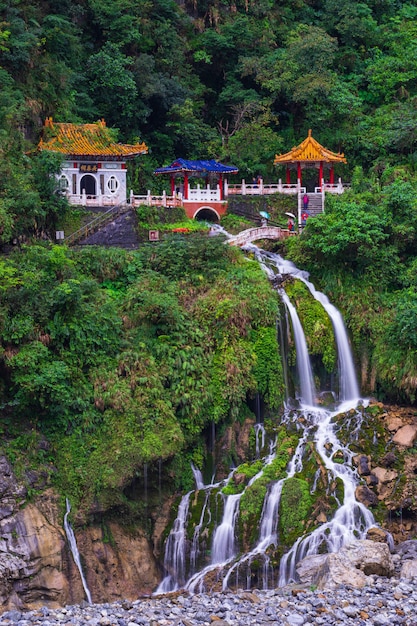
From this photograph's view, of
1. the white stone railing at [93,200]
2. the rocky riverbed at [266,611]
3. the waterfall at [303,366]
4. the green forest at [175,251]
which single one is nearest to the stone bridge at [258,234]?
the green forest at [175,251]

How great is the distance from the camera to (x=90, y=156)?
33.3 metres

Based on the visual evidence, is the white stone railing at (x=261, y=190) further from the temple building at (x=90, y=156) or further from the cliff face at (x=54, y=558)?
the cliff face at (x=54, y=558)

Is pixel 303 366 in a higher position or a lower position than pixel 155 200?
lower

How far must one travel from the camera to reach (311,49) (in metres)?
41.9

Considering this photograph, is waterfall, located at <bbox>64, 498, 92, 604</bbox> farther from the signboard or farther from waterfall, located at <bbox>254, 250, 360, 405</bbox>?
the signboard

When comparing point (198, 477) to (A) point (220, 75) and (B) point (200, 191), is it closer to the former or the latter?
(B) point (200, 191)

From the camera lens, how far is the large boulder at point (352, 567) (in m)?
17.9

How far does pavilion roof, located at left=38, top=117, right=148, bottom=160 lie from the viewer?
32.9 m

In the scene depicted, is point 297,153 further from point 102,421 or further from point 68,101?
point 102,421

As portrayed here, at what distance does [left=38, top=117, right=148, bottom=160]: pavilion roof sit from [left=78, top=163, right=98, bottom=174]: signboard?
0.48m

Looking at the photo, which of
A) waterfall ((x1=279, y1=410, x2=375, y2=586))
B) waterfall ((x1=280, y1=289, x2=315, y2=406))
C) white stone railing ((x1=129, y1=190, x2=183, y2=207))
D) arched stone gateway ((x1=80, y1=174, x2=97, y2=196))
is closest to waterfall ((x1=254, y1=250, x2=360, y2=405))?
waterfall ((x1=280, y1=289, x2=315, y2=406))

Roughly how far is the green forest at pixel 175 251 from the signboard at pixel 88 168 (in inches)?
94.1

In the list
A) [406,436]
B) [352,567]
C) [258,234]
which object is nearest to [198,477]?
[406,436]

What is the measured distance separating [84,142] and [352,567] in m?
20.7
